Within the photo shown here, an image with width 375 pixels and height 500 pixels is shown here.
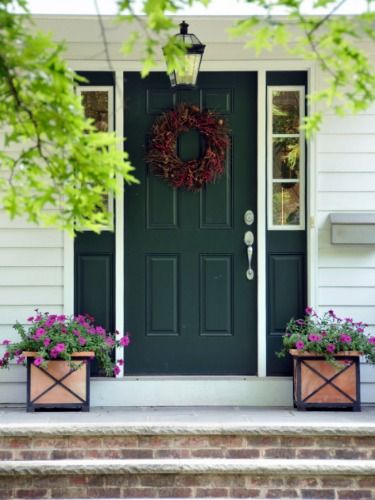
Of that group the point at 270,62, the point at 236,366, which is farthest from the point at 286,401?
the point at 270,62

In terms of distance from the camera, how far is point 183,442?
4762 mm

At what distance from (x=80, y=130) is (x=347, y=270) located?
3128 mm

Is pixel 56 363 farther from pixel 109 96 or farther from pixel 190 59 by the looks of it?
pixel 190 59

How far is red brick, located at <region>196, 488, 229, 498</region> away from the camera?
4.57 m

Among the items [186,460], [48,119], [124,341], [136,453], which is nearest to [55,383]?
[124,341]

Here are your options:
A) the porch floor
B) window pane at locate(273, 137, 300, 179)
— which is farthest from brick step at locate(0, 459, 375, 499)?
window pane at locate(273, 137, 300, 179)

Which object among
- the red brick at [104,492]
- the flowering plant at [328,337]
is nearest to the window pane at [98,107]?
the flowering plant at [328,337]

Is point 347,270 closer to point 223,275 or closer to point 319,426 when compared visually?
point 223,275

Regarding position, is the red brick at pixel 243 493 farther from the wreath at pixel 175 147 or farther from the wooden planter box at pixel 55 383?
the wreath at pixel 175 147

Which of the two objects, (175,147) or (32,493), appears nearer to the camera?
(32,493)

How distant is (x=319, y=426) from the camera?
4.76 metres

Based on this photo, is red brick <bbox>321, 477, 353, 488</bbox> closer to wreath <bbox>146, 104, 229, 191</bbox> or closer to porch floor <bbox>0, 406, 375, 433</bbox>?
porch floor <bbox>0, 406, 375, 433</bbox>

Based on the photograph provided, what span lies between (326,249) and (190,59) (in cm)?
147

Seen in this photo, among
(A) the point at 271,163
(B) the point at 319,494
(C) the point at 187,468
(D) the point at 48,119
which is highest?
(A) the point at 271,163
